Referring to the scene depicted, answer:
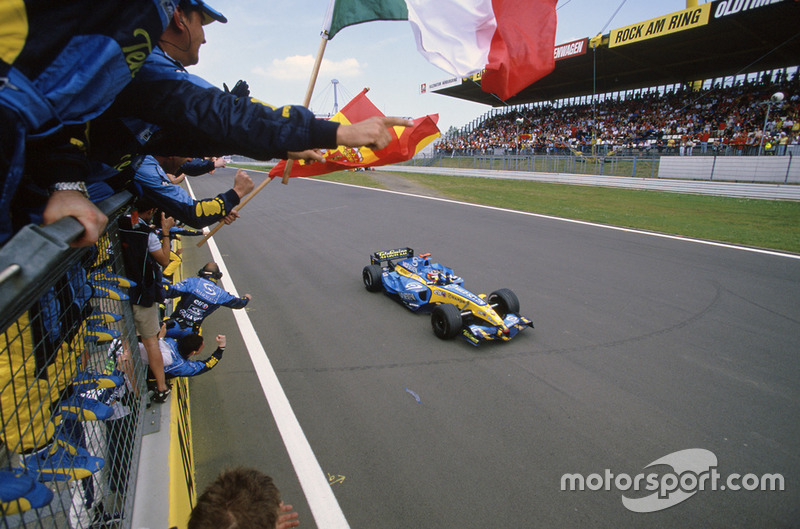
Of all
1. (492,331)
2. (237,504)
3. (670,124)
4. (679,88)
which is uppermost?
(679,88)

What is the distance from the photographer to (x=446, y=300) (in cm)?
558

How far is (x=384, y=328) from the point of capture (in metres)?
5.45

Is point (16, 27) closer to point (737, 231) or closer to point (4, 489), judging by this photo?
point (4, 489)

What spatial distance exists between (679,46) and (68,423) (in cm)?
2754

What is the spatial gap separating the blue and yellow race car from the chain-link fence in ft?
11.4

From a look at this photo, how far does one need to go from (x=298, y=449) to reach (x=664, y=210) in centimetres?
1405

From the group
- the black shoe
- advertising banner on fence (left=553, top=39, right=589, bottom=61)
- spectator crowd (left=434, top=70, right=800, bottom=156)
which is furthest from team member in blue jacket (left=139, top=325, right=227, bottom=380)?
advertising banner on fence (left=553, top=39, right=589, bottom=61)

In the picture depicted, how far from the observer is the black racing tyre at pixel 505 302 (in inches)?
210

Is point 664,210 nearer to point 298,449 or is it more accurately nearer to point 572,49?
point 572,49

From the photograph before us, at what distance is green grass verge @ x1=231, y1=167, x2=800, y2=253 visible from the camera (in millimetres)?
9750

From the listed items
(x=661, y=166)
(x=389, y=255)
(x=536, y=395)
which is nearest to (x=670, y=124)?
(x=661, y=166)

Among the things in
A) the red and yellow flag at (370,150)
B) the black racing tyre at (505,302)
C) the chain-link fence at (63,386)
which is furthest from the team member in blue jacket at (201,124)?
the black racing tyre at (505,302)

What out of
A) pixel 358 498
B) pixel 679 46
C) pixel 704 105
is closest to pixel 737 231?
pixel 358 498

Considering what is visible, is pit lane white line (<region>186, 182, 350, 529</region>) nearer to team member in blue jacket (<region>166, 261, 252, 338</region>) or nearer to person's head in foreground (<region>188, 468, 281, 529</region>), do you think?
team member in blue jacket (<region>166, 261, 252, 338</region>)
